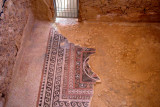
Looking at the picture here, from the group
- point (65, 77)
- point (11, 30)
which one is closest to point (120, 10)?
point (65, 77)

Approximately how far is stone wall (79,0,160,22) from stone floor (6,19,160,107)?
4.4 inches

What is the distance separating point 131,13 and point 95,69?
3.77ft

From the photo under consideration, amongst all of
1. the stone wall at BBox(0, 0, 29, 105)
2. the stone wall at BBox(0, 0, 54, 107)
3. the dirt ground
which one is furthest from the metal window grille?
the stone wall at BBox(0, 0, 29, 105)

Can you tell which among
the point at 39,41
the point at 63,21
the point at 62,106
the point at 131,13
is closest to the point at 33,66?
the point at 39,41

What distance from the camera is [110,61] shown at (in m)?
2.97

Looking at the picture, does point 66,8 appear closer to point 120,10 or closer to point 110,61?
point 120,10

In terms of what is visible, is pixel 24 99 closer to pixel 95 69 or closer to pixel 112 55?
pixel 95 69

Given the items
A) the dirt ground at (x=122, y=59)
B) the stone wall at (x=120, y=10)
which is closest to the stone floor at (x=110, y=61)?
the dirt ground at (x=122, y=59)

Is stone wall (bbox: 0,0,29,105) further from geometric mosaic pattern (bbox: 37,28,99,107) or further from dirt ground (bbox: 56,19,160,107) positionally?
dirt ground (bbox: 56,19,160,107)

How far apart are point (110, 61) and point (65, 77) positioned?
72 centimetres

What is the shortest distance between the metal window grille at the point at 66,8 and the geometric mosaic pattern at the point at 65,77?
53 centimetres

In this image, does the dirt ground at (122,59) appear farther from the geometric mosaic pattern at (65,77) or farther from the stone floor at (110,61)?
the geometric mosaic pattern at (65,77)

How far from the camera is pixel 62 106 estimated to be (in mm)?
2652

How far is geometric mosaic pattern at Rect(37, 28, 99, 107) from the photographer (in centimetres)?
270
